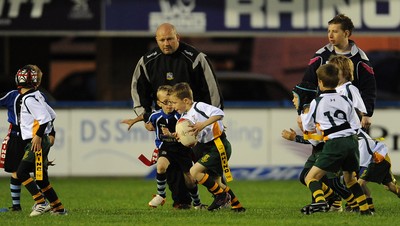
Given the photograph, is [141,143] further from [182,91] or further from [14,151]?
[182,91]

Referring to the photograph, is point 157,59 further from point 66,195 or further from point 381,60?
point 381,60

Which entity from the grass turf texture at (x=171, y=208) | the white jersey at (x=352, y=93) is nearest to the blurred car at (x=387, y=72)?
the grass turf texture at (x=171, y=208)

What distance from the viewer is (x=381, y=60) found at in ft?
85.2

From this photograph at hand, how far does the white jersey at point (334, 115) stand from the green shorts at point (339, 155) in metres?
0.07

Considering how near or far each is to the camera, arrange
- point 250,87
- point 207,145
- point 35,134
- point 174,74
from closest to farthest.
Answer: point 35,134, point 207,145, point 174,74, point 250,87

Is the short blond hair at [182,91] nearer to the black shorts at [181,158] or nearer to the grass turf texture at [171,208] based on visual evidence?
the black shorts at [181,158]

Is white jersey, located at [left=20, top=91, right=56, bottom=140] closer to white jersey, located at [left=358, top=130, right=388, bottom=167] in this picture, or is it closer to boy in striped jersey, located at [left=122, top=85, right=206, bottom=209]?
boy in striped jersey, located at [left=122, top=85, right=206, bottom=209]

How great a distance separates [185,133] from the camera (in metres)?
14.0

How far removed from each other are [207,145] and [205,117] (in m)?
0.42

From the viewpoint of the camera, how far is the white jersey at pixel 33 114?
45.3ft

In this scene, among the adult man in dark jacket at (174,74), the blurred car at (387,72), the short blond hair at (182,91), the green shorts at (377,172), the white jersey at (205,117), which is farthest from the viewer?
the blurred car at (387,72)

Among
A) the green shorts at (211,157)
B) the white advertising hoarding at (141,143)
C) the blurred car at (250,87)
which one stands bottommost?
the white advertising hoarding at (141,143)

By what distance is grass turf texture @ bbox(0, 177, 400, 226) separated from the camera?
522 inches

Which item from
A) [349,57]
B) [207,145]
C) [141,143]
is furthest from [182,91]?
[141,143]
